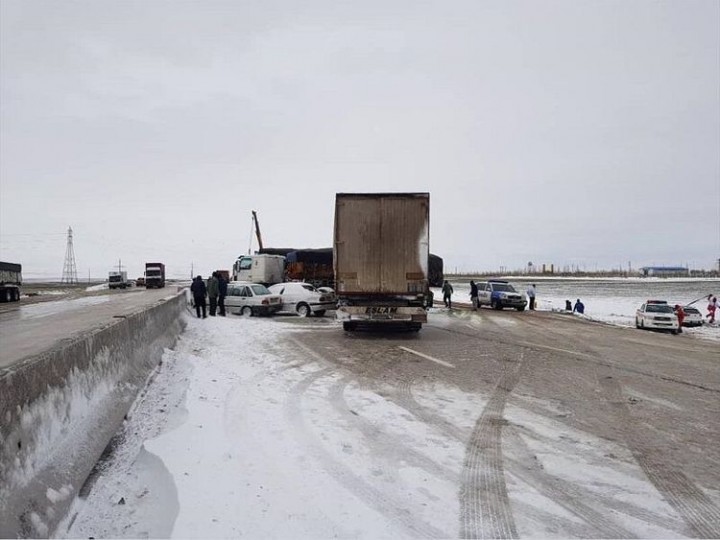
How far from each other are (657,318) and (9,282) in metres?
36.3

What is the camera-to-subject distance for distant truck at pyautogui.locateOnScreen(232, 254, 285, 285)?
3095 centimetres

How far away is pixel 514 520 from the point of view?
12.6 ft

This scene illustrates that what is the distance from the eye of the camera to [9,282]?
32.7 metres

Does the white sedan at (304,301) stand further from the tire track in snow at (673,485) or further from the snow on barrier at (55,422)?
the tire track in snow at (673,485)

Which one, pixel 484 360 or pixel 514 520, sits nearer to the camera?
pixel 514 520

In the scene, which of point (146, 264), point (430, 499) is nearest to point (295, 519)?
point (430, 499)

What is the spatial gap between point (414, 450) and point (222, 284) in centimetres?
1622

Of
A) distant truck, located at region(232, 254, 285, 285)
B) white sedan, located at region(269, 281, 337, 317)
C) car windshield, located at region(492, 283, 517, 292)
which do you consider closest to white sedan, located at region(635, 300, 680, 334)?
car windshield, located at region(492, 283, 517, 292)

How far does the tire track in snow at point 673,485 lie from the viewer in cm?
383

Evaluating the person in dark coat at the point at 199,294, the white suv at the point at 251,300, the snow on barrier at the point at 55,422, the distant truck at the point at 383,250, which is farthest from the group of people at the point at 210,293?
the snow on barrier at the point at 55,422

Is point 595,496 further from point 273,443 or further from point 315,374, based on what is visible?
point 315,374

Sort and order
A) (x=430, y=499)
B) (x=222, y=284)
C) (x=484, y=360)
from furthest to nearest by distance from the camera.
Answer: (x=222, y=284), (x=484, y=360), (x=430, y=499)

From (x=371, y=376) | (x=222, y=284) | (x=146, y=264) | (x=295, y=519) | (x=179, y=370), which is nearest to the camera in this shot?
(x=295, y=519)

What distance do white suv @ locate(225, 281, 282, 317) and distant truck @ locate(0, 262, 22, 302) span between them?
1833 centimetres
